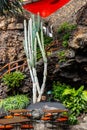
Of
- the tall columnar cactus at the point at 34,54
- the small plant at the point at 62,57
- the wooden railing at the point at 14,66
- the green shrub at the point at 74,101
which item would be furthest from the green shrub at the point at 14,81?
the green shrub at the point at 74,101

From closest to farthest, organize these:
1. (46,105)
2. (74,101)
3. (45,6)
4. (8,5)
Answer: (8,5)
(74,101)
(46,105)
(45,6)

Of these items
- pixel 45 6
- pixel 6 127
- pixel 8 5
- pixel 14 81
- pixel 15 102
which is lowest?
pixel 6 127

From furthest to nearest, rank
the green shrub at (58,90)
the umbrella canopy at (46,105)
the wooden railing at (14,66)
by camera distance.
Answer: the wooden railing at (14,66)
the green shrub at (58,90)
the umbrella canopy at (46,105)

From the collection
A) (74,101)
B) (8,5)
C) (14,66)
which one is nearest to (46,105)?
(74,101)

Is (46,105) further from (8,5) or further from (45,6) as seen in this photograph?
(45,6)

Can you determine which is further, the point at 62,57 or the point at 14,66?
the point at 14,66

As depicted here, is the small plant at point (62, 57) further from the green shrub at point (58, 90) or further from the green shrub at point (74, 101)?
the green shrub at point (74, 101)

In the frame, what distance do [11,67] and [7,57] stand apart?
805mm

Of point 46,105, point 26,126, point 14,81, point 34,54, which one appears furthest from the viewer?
point 14,81

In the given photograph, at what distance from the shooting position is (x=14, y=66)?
18312 mm

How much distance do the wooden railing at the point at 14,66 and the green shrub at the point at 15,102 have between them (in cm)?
225

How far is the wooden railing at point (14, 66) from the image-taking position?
1742 cm

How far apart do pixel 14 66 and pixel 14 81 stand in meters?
2.37

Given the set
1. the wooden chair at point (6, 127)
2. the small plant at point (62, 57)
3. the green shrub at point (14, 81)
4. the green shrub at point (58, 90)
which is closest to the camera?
the wooden chair at point (6, 127)
